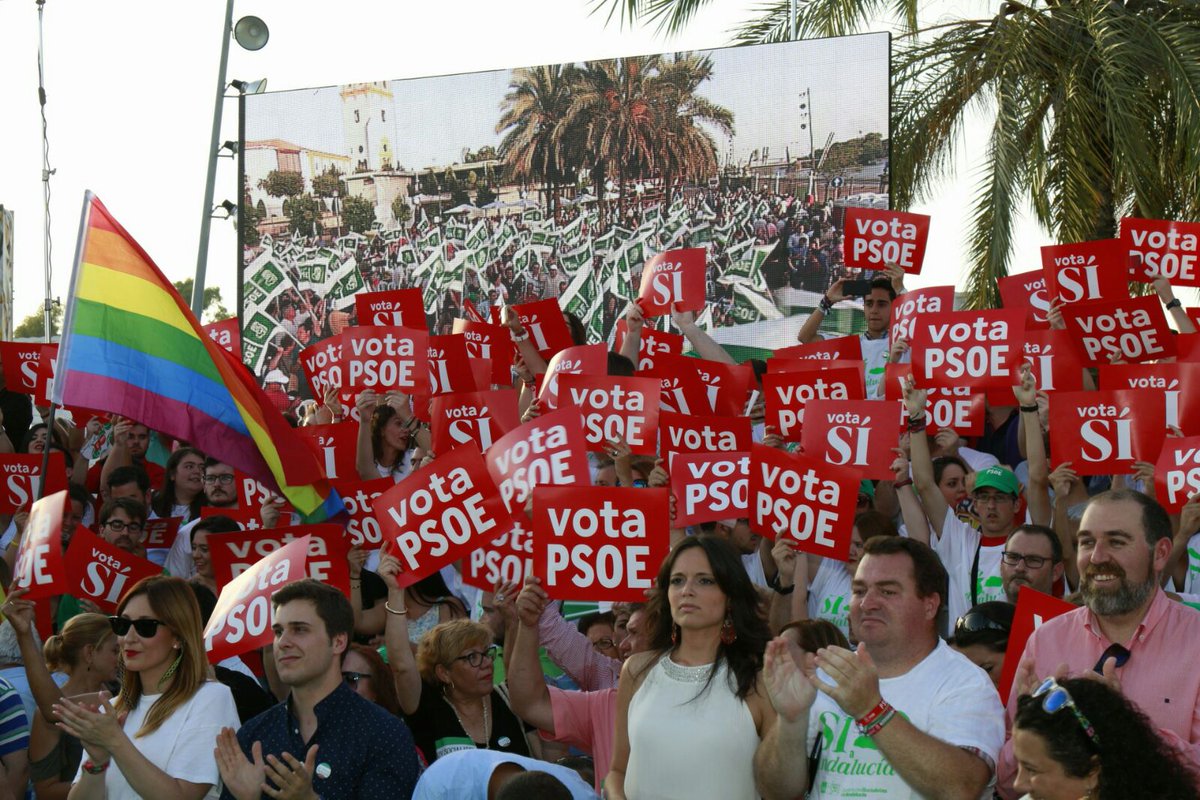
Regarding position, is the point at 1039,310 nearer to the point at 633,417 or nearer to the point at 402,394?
the point at 633,417

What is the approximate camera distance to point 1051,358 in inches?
384

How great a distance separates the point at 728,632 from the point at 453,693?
1615mm

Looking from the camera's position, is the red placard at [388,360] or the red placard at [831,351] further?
the red placard at [831,351]

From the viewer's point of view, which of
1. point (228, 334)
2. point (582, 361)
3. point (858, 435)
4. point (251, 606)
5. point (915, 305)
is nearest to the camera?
point (251, 606)

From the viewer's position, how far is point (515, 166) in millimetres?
17594

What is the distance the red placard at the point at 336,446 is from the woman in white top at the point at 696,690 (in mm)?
4393

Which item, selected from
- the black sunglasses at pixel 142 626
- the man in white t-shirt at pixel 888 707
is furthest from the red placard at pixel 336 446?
the man in white t-shirt at pixel 888 707

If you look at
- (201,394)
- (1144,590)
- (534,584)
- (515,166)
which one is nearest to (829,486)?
(534,584)

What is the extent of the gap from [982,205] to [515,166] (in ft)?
16.1

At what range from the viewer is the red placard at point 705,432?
9.32 metres

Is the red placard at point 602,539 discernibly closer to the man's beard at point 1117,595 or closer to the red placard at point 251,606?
the red placard at point 251,606

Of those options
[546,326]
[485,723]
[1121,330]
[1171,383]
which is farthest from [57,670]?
[1121,330]

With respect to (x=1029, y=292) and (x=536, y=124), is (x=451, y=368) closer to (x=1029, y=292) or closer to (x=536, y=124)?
(x=1029, y=292)

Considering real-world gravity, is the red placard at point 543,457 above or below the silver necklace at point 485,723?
above
